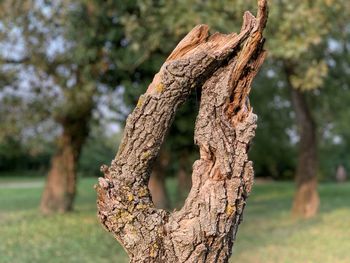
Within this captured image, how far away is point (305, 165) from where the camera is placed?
17047 millimetres

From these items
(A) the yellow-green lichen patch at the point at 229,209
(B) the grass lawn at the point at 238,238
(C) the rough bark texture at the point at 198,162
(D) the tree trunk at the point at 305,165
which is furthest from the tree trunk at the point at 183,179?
(A) the yellow-green lichen patch at the point at 229,209

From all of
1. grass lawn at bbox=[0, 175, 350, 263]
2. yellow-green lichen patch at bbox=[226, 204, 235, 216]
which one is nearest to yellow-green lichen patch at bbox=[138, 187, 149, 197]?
yellow-green lichen patch at bbox=[226, 204, 235, 216]

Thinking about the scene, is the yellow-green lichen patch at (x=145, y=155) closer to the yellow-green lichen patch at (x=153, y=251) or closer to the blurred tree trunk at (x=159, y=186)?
the yellow-green lichen patch at (x=153, y=251)

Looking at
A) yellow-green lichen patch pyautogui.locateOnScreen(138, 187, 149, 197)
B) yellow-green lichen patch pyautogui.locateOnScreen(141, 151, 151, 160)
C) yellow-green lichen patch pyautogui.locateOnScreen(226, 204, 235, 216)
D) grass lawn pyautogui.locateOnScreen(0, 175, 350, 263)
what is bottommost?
grass lawn pyautogui.locateOnScreen(0, 175, 350, 263)

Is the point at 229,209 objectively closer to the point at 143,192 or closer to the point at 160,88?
the point at 143,192

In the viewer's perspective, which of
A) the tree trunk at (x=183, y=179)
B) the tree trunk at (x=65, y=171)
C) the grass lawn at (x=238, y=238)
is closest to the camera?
the grass lawn at (x=238, y=238)

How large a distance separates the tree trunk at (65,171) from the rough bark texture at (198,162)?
14438 millimetres

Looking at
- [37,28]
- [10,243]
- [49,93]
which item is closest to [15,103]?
[49,93]

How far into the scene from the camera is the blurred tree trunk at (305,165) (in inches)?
659

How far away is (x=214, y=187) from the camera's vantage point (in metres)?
3.52

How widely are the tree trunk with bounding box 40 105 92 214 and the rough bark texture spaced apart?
1444 centimetres

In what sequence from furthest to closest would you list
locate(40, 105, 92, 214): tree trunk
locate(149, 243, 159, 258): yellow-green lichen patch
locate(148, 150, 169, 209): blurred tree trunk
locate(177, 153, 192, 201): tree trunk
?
locate(177, 153, 192, 201): tree trunk → locate(148, 150, 169, 209): blurred tree trunk → locate(40, 105, 92, 214): tree trunk → locate(149, 243, 159, 258): yellow-green lichen patch

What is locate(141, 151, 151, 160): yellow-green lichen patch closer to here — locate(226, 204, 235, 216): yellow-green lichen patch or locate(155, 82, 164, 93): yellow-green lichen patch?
locate(155, 82, 164, 93): yellow-green lichen patch

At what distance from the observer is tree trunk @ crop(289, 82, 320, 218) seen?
16.8m
